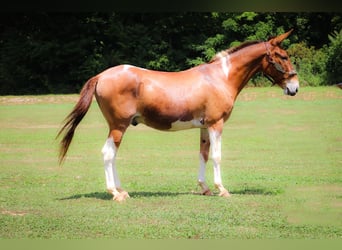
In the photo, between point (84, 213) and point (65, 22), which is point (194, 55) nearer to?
point (65, 22)

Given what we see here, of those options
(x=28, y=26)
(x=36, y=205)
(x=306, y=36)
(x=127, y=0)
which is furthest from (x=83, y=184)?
(x=306, y=36)

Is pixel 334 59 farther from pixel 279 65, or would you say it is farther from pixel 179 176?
pixel 179 176

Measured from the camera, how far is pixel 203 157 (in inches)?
295

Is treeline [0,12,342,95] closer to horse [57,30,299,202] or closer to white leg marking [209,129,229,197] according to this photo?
horse [57,30,299,202]

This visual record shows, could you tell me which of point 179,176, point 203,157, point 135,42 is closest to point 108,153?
point 203,157

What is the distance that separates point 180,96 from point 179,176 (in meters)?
1.65

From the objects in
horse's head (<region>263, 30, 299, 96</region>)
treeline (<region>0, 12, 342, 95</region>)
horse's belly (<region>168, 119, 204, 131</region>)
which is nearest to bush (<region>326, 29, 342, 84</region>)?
treeline (<region>0, 12, 342, 95</region>)

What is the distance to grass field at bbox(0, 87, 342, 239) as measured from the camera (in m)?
6.35

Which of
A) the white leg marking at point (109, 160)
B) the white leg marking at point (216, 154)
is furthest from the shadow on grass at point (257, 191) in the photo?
the white leg marking at point (109, 160)

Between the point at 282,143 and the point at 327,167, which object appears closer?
the point at 327,167

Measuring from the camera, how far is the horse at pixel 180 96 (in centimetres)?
708

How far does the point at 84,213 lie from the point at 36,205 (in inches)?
25.6

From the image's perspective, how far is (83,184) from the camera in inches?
320

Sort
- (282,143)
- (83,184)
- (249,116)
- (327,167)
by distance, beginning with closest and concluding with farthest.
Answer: (83,184), (327,167), (282,143), (249,116)
